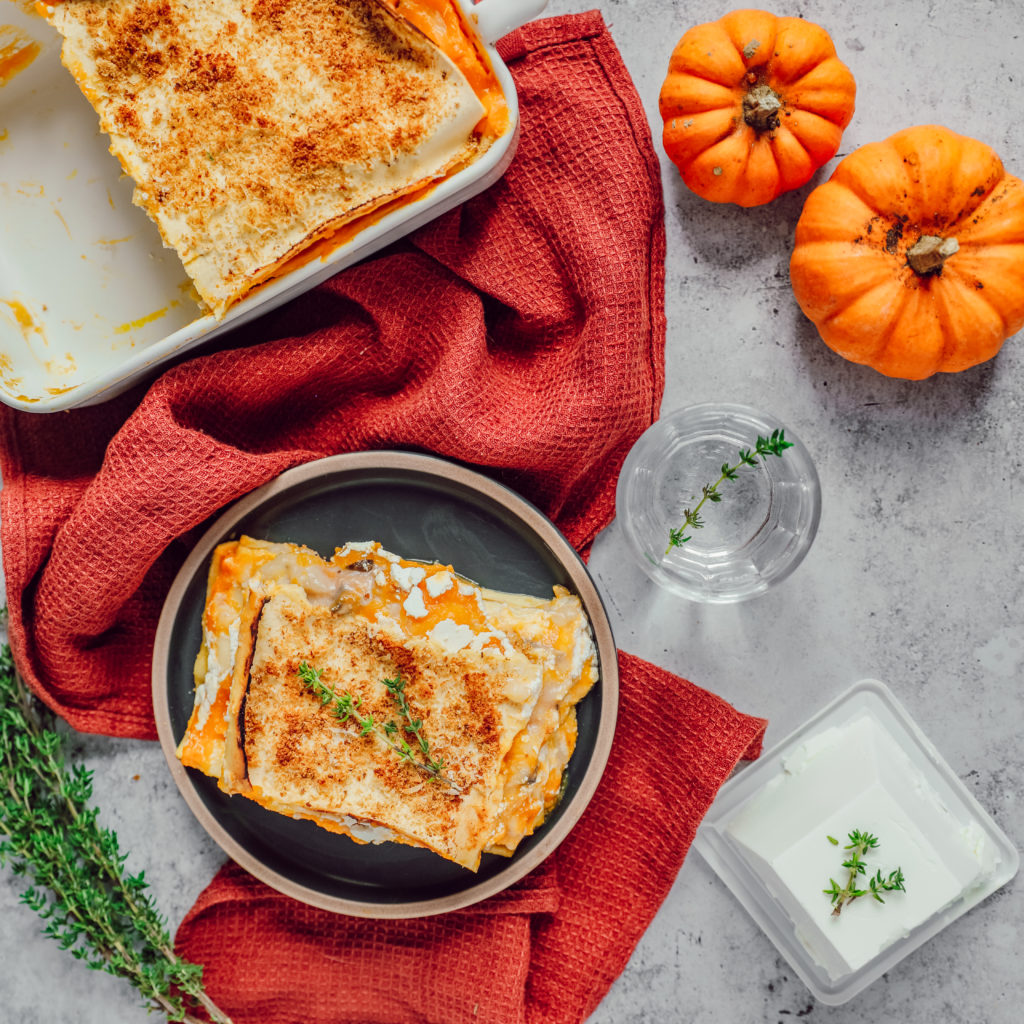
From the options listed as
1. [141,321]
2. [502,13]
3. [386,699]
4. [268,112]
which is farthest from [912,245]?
[141,321]

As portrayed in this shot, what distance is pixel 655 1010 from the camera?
6.98 ft

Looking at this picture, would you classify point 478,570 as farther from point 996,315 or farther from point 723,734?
point 996,315

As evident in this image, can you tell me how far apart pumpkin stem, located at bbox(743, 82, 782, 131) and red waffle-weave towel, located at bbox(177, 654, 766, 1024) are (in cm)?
113

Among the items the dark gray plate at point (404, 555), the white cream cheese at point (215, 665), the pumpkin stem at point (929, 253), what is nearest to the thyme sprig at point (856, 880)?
the dark gray plate at point (404, 555)

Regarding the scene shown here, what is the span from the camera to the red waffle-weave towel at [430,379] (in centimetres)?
188

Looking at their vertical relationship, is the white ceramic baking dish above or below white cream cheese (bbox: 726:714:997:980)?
above

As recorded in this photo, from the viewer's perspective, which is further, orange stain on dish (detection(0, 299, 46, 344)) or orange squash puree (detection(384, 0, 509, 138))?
orange stain on dish (detection(0, 299, 46, 344))

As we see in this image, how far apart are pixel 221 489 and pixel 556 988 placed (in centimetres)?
130

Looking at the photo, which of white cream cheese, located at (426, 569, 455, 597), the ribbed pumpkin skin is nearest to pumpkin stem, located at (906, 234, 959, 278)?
the ribbed pumpkin skin

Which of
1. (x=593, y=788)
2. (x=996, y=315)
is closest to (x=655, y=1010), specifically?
(x=593, y=788)

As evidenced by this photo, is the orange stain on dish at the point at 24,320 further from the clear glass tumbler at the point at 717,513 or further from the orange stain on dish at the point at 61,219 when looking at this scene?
the clear glass tumbler at the point at 717,513

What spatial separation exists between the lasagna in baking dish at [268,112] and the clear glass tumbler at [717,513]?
736 mm

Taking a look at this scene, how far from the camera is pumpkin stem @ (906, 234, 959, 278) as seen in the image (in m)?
1.76

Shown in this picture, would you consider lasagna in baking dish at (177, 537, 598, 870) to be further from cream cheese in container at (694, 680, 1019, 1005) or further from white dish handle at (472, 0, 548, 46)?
white dish handle at (472, 0, 548, 46)
